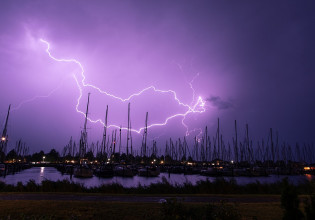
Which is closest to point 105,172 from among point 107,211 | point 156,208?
point 156,208

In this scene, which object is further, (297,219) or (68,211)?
(68,211)

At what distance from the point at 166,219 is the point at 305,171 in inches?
3780

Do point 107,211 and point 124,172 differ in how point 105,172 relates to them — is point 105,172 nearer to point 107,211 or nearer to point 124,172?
point 124,172

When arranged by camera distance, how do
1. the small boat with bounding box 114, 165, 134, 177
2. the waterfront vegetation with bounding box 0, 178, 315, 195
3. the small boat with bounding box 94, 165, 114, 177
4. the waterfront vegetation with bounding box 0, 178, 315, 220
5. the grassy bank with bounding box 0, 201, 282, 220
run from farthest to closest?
the small boat with bounding box 114, 165, 134, 177, the small boat with bounding box 94, 165, 114, 177, the waterfront vegetation with bounding box 0, 178, 315, 195, the grassy bank with bounding box 0, 201, 282, 220, the waterfront vegetation with bounding box 0, 178, 315, 220

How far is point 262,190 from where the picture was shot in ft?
61.5

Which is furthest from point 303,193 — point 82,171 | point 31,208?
point 82,171

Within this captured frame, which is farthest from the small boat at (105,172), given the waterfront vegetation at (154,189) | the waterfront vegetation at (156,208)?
the waterfront vegetation at (156,208)

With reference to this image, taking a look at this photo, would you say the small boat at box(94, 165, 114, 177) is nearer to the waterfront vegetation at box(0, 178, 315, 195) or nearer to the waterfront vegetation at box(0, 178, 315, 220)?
the waterfront vegetation at box(0, 178, 315, 195)

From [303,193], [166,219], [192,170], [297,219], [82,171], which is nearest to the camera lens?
[297,219]

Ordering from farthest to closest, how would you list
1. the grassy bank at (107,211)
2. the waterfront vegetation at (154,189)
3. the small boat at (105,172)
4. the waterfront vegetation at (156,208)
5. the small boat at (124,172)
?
the small boat at (124,172)
the small boat at (105,172)
the waterfront vegetation at (154,189)
the grassy bank at (107,211)
the waterfront vegetation at (156,208)

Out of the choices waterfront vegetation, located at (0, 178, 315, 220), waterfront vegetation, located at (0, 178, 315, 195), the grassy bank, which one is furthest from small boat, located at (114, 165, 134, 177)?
the grassy bank

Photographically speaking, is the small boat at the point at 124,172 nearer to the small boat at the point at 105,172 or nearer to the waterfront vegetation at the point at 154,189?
the small boat at the point at 105,172

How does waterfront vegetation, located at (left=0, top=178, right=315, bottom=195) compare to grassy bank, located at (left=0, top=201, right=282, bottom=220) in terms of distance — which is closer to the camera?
grassy bank, located at (left=0, top=201, right=282, bottom=220)

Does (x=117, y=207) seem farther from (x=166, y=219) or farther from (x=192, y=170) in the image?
(x=192, y=170)
